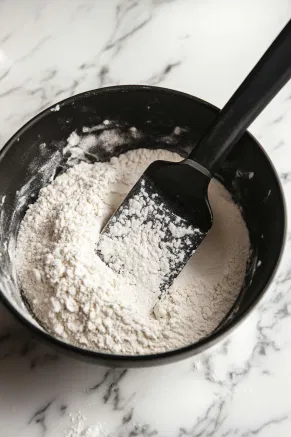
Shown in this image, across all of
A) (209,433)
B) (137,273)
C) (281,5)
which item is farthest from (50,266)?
(281,5)

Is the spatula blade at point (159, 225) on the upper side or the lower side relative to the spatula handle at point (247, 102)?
lower

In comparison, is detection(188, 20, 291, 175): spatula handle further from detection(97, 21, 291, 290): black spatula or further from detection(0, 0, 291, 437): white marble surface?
detection(0, 0, 291, 437): white marble surface

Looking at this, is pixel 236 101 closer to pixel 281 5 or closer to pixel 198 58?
pixel 198 58

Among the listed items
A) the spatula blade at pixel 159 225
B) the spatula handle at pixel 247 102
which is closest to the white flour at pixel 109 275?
the spatula blade at pixel 159 225

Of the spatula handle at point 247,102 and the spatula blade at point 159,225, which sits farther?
the spatula blade at point 159,225

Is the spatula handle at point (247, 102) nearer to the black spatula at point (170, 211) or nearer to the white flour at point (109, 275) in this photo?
the black spatula at point (170, 211)

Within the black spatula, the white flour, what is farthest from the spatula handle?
the white flour

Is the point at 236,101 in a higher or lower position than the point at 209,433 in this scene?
higher
